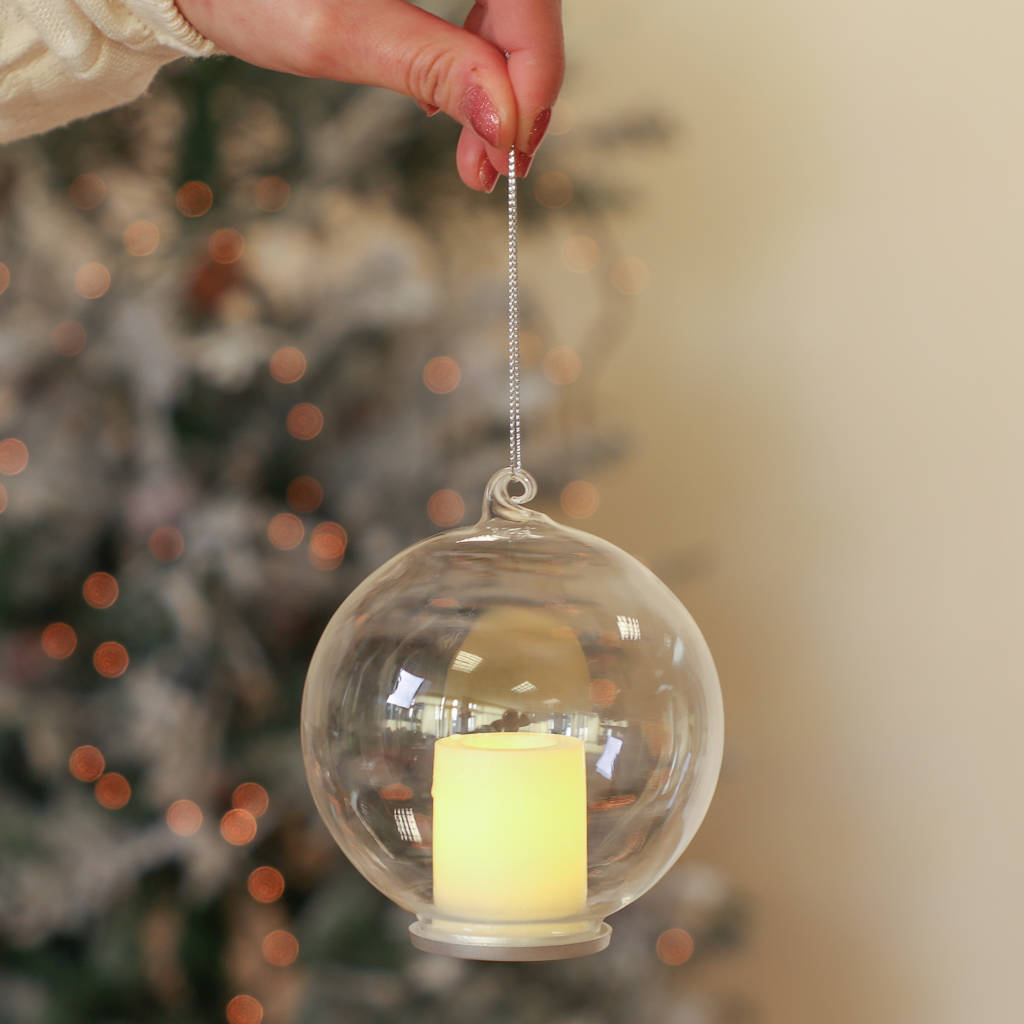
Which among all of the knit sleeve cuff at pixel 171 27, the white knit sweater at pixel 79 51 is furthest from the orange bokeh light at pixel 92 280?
the knit sleeve cuff at pixel 171 27

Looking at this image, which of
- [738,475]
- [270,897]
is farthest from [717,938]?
[738,475]

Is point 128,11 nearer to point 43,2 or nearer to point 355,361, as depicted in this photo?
point 43,2

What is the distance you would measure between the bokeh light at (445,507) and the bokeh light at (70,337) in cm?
34

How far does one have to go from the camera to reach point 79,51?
0.58 metres

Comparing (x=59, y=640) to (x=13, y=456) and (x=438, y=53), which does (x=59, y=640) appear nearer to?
(x=13, y=456)

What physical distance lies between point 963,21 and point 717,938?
1.09m

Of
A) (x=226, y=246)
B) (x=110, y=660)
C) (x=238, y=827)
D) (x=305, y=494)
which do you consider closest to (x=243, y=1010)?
(x=238, y=827)

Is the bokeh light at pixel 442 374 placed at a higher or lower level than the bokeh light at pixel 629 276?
lower

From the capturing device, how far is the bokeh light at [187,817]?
3.39 feet

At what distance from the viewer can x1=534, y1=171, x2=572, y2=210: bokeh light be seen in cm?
125

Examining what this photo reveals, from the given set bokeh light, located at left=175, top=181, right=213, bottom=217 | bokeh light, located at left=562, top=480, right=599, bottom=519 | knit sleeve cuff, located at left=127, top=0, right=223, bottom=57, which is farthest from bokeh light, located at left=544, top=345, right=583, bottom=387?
knit sleeve cuff, located at left=127, top=0, right=223, bottom=57

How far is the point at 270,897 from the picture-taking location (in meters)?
1.08

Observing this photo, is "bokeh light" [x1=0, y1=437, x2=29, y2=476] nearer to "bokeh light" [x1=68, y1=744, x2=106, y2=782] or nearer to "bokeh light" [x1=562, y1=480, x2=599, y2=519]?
"bokeh light" [x1=68, y1=744, x2=106, y2=782]

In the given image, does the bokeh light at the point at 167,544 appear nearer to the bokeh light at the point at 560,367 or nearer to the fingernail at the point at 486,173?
the bokeh light at the point at 560,367
